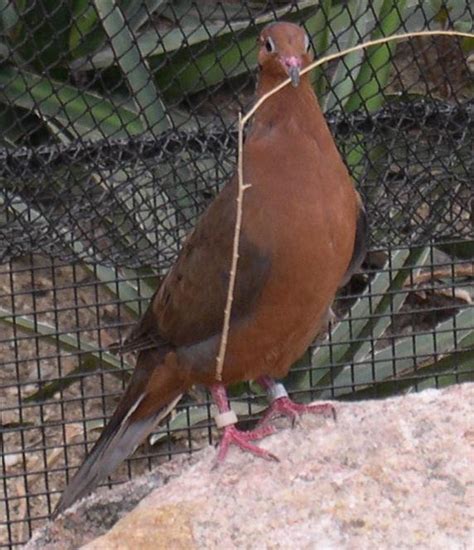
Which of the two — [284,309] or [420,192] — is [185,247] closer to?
[284,309]

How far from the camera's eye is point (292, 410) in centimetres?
291

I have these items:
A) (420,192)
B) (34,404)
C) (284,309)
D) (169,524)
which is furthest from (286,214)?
(34,404)

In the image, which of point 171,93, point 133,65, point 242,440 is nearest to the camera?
point 242,440

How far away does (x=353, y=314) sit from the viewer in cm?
449

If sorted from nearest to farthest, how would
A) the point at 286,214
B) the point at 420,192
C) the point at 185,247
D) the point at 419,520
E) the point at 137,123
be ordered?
the point at 419,520, the point at 286,214, the point at 185,247, the point at 420,192, the point at 137,123

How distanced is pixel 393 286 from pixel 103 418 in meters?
1.03

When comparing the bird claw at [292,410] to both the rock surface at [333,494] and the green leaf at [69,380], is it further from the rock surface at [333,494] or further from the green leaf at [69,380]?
the green leaf at [69,380]

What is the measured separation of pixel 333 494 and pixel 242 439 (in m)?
0.45

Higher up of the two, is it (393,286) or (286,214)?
(286,214)

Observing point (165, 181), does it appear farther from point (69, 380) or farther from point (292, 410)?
point (292, 410)

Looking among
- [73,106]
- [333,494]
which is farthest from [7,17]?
[333,494]

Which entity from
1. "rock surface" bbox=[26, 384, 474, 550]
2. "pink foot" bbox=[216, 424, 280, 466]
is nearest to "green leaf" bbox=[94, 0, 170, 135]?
"pink foot" bbox=[216, 424, 280, 466]

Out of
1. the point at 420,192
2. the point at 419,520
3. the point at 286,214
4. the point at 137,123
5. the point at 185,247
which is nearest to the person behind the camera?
the point at 419,520

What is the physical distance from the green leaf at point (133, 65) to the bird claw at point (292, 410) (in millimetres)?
1211
